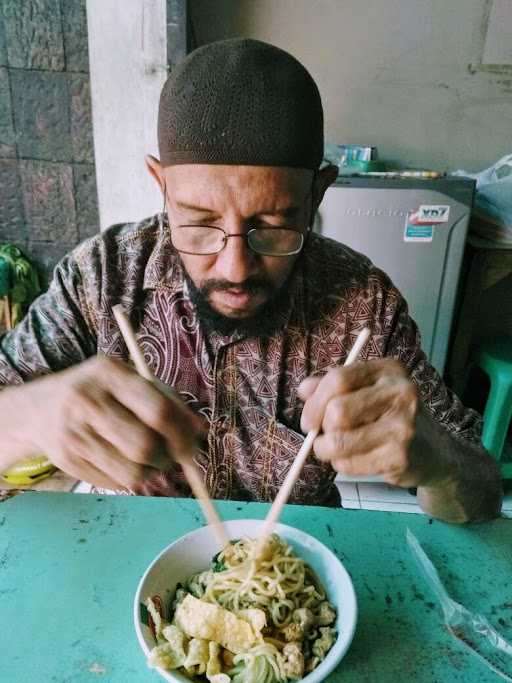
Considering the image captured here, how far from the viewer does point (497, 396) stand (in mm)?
2570

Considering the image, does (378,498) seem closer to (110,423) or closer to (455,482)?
(455,482)

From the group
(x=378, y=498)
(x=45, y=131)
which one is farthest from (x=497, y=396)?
(x=45, y=131)

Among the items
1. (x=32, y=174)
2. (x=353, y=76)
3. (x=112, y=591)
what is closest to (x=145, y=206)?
(x=32, y=174)

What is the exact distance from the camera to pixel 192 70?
41.9 inches

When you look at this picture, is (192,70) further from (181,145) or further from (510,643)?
(510,643)

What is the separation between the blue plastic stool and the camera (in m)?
2.55

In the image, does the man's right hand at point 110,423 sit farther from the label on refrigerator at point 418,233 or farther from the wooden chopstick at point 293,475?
the label on refrigerator at point 418,233

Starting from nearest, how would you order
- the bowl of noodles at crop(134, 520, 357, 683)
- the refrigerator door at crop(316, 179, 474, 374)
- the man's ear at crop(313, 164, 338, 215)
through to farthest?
the bowl of noodles at crop(134, 520, 357, 683) → the man's ear at crop(313, 164, 338, 215) → the refrigerator door at crop(316, 179, 474, 374)

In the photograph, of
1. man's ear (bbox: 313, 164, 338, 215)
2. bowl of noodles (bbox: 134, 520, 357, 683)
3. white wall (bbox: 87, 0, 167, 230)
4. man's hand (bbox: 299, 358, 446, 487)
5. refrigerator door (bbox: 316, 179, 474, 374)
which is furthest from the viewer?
white wall (bbox: 87, 0, 167, 230)

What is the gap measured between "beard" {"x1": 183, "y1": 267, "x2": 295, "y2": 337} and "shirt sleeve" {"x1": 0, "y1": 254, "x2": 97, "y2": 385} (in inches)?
12.2

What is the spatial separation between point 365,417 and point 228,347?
52 centimetres

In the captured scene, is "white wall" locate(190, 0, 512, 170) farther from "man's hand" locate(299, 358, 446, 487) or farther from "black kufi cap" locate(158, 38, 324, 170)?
"man's hand" locate(299, 358, 446, 487)

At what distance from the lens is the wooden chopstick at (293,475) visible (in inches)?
32.0

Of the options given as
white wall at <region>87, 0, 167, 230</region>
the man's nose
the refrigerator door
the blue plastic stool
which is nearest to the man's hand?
the man's nose
